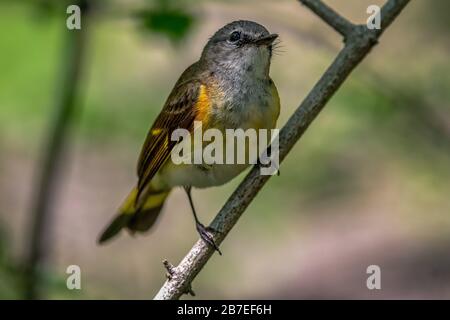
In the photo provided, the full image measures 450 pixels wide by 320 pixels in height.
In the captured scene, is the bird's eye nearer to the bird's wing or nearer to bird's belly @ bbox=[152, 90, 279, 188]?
the bird's wing

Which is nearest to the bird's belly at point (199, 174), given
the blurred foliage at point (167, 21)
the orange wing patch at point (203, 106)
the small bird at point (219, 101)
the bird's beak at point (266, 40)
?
the small bird at point (219, 101)

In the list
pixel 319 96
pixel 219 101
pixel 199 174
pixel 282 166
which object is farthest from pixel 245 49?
pixel 282 166

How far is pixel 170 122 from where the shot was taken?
16.6ft

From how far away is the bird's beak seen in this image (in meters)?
4.75

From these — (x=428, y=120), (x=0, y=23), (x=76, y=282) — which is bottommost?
(x=76, y=282)

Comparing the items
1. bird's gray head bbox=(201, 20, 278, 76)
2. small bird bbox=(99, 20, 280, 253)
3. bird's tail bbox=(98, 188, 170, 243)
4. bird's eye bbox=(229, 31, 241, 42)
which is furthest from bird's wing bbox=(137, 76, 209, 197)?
bird's tail bbox=(98, 188, 170, 243)

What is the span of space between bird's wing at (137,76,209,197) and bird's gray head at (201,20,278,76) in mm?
188

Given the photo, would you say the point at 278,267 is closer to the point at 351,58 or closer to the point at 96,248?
the point at 96,248

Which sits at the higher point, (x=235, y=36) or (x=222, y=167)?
(x=235, y=36)

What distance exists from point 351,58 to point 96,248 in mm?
4094

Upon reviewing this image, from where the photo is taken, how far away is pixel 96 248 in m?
7.74

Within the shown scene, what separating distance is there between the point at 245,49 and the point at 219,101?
0.33 m

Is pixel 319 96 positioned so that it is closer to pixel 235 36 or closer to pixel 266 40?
pixel 266 40

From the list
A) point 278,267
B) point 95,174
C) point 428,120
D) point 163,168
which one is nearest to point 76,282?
point 163,168
